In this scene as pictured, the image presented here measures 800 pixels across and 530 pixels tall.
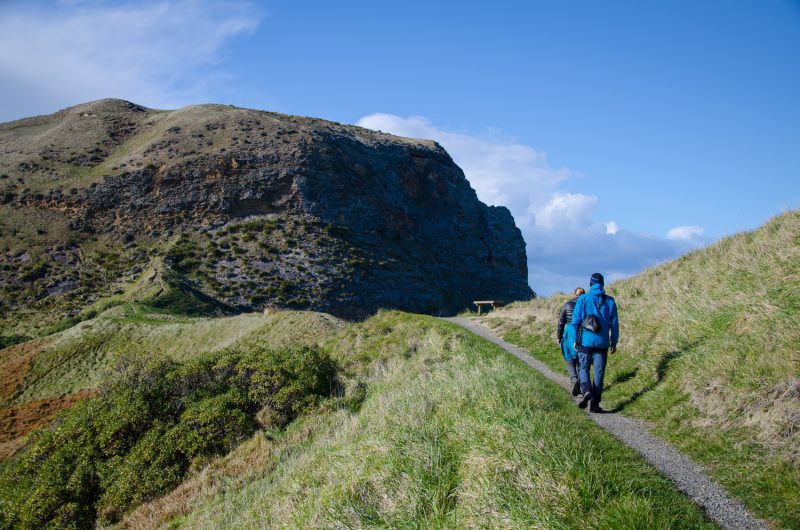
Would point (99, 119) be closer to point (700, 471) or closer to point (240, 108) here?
point (240, 108)

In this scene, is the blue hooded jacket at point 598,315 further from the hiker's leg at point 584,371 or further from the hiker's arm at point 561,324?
the hiker's arm at point 561,324

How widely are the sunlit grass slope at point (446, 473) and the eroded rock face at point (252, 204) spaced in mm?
34348

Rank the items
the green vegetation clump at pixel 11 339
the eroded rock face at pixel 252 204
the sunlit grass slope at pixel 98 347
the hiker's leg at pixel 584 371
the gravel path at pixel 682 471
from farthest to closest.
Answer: the eroded rock face at pixel 252 204 → the green vegetation clump at pixel 11 339 → the sunlit grass slope at pixel 98 347 → the hiker's leg at pixel 584 371 → the gravel path at pixel 682 471

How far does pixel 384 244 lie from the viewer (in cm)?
6125

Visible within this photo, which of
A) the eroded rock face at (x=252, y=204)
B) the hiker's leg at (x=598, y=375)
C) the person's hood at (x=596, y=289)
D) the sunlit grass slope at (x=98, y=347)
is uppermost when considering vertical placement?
the eroded rock face at (x=252, y=204)

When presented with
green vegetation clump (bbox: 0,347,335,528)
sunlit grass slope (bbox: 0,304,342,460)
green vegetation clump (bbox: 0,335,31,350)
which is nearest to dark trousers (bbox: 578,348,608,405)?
green vegetation clump (bbox: 0,347,335,528)

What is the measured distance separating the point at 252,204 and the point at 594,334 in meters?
51.8

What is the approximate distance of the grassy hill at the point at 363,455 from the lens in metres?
5.34

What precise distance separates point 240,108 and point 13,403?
57.7 metres

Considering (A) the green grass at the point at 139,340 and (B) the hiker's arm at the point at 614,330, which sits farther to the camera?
(A) the green grass at the point at 139,340

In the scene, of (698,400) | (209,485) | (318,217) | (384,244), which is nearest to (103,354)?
(209,485)

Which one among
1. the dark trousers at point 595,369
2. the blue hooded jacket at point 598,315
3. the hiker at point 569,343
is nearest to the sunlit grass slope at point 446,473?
the hiker at point 569,343

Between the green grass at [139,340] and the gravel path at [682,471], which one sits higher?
the gravel path at [682,471]

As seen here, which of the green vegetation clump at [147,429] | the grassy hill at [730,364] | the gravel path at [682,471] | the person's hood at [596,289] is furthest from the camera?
the green vegetation clump at [147,429]
